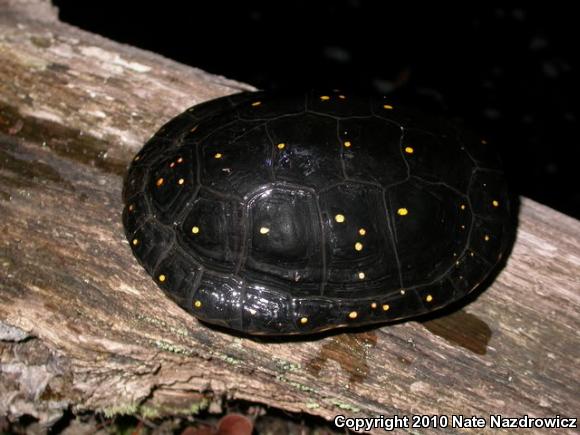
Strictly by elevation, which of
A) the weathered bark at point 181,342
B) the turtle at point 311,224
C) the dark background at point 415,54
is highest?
the dark background at point 415,54

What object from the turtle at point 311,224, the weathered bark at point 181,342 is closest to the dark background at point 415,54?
the weathered bark at point 181,342

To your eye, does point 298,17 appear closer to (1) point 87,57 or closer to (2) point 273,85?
(2) point 273,85

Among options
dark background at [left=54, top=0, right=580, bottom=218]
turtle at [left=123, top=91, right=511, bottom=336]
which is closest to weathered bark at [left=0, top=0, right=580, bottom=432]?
turtle at [left=123, top=91, right=511, bottom=336]

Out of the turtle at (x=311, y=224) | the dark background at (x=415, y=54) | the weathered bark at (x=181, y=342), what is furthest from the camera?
the dark background at (x=415, y=54)

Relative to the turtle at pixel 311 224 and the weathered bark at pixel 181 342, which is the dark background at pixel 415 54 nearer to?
the weathered bark at pixel 181 342

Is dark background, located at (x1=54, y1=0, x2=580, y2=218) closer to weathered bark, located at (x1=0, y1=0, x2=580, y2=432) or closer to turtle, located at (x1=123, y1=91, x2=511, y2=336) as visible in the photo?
weathered bark, located at (x1=0, y1=0, x2=580, y2=432)

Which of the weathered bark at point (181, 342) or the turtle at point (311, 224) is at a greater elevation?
the turtle at point (311, 224)
